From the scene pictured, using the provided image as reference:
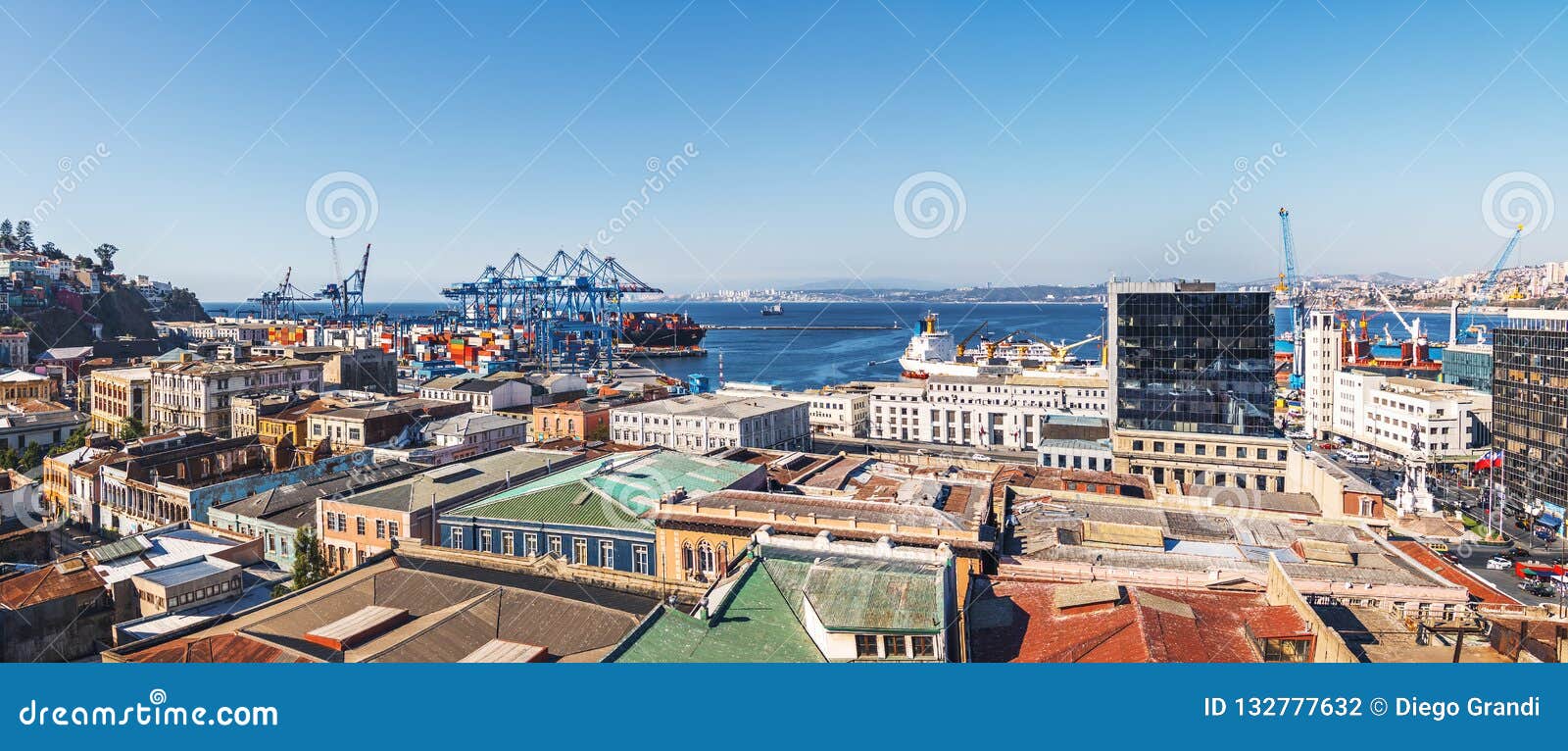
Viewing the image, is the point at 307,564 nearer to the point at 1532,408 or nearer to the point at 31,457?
the point at 31,457

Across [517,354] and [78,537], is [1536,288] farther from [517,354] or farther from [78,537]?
[78,537]

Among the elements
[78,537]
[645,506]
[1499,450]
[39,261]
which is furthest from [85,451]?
[39,261]

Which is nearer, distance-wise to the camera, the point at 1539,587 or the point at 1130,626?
the point at 1130,626

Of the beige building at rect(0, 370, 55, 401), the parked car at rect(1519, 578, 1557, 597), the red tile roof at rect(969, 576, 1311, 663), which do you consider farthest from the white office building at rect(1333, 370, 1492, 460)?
the beige building at rect(0, 370, 55, 401)

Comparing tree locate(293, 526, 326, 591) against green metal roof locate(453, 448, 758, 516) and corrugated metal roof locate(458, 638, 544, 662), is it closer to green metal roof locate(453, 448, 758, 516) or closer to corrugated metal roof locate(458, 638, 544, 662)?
green metal roof locate(453, 448, 758, 516)

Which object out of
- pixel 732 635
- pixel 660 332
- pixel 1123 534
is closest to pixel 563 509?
pixel 732 635

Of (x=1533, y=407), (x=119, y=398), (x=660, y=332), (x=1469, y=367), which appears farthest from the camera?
(x=660, y=332)
